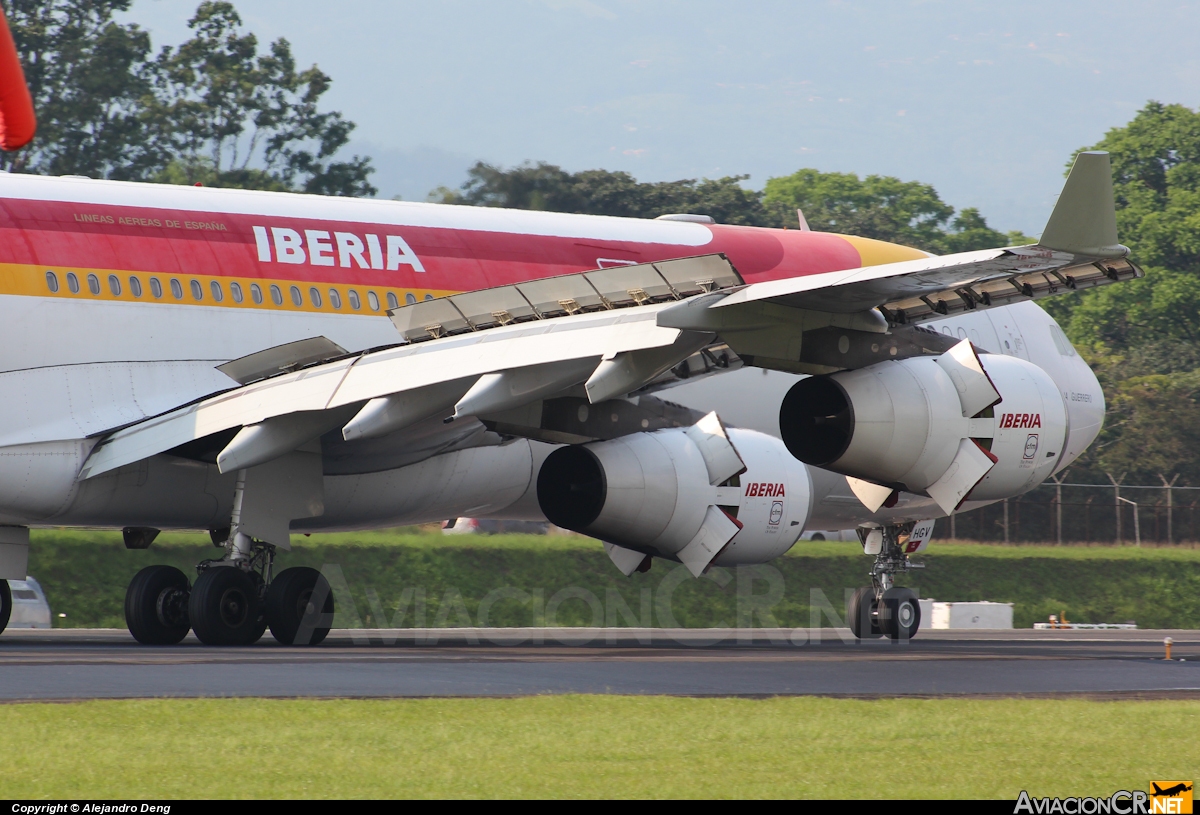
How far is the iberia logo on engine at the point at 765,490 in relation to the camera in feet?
58.7

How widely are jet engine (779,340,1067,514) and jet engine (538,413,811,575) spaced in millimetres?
1662

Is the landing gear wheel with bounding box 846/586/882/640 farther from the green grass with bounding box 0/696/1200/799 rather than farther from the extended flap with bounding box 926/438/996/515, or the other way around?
the green grass with bounding box 0/696/1200/799

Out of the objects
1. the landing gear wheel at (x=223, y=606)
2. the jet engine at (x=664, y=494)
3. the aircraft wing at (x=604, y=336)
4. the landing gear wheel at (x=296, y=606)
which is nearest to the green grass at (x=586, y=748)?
the aircraft wing at (x=604, y=336)

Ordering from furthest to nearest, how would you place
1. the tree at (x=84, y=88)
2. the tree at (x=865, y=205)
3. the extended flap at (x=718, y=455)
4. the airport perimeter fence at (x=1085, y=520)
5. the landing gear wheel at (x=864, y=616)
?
the tree at (x=865, y=205)
the tree at (x=84, y=88)
the airport perimeter fence at (x=1085, y=520)
the landing gear wheel at (x=864, y=616)
the extended flap at (x=718, y=455)

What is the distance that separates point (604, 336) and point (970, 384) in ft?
12.6

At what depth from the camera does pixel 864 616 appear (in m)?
22.5

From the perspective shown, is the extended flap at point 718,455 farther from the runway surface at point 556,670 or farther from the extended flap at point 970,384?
the extended flap at point 970,384

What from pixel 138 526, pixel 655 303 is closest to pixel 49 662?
pixel 138 526

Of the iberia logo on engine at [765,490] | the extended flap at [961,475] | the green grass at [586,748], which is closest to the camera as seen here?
the green grass at [586,748]

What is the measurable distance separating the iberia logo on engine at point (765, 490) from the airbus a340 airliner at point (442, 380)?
2 cm

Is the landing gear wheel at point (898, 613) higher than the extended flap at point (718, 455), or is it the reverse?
the extended flap at point (718, 455)

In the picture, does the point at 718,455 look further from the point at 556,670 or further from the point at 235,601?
the point at 235,601

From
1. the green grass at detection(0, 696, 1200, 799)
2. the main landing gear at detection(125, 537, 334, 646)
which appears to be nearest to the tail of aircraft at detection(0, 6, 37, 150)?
the green grass at detection(0, 696, 1200, 799)

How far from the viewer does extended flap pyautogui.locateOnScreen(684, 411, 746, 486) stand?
17312 mm
